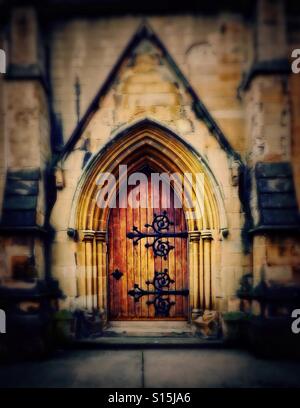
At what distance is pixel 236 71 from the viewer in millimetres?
4199

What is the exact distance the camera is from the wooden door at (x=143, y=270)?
447cm

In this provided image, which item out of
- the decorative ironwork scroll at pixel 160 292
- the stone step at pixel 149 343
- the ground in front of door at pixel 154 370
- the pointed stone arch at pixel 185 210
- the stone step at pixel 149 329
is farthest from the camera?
the decorative ironwork scroll at pixel 160 292

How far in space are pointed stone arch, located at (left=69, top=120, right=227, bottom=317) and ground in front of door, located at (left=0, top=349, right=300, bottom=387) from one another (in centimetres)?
70

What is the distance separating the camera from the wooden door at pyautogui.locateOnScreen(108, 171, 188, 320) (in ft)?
14.7

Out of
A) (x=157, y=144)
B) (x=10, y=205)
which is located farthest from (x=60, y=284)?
(x=157, y=144)

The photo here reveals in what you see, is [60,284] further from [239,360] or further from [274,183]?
[274,183]

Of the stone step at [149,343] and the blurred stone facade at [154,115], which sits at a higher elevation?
the blurred stone facade at [154,115]

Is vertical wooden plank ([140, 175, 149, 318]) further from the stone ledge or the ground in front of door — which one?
the stone ledge

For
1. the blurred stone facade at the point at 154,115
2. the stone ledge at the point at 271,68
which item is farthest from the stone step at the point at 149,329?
the stone ledge at the point at 271,68

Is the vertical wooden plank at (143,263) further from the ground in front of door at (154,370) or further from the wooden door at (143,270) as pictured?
the ground in front of door at (154,370)

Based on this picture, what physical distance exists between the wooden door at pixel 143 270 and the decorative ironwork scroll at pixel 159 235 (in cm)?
4

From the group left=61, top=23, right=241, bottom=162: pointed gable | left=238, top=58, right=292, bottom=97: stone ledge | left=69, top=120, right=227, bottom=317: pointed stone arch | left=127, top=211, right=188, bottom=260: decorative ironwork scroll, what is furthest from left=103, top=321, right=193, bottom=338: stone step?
left=238, top=58, right=292, bottom=97: stone ledge

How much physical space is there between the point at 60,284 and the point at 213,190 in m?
2.65

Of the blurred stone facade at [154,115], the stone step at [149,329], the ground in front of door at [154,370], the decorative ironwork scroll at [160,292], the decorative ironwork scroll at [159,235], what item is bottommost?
the ground in front of door at [154,370]
